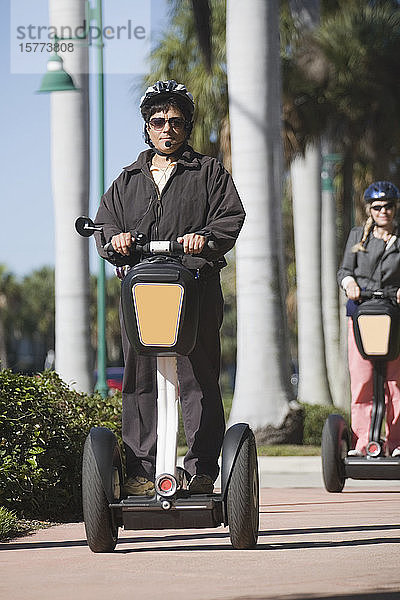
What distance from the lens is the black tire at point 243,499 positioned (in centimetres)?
527

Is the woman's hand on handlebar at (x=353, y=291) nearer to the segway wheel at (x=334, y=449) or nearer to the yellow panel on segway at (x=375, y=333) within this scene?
the yellow panel on segway at (x=375, y=333)

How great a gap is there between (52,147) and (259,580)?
1010 centimetres

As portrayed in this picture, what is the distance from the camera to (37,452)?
6.78 meters

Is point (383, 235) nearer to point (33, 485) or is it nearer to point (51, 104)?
point (33, 485)

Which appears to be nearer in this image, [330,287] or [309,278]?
[309,278]

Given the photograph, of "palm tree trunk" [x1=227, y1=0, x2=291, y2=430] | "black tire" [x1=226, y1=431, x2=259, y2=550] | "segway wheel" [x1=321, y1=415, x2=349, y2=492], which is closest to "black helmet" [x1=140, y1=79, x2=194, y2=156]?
"black tire" [x1=226, y1=431, x2=259, y2=550]

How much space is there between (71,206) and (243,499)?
9.03 m

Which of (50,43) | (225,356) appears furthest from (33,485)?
(225,356)

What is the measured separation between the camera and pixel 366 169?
25.2m

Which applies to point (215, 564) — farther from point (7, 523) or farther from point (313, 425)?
point (313, 425)

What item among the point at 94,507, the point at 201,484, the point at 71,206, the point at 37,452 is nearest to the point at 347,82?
the point at 71,206

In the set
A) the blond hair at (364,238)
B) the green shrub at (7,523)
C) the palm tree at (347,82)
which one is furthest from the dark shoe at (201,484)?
the palm tree at (347,82)

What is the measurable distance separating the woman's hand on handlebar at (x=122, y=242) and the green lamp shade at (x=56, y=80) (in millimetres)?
8486

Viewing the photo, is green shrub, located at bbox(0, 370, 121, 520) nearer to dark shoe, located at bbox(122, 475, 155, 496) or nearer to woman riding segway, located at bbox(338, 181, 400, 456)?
dark shoe, located at bbox(122, 475, 155, 496)
